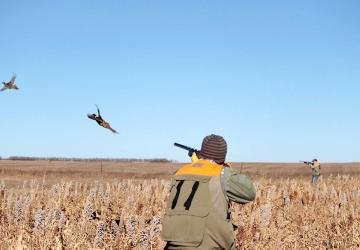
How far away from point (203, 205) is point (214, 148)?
0.60m

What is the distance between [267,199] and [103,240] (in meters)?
5.94

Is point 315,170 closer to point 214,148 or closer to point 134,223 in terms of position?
point 134,223

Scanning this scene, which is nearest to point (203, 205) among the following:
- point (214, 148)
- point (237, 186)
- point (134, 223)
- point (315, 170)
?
point (237, 186)

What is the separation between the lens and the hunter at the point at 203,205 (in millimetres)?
4574

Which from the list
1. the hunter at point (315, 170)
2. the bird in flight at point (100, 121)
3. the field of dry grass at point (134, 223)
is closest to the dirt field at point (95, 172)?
the hunter at point (315, 170)

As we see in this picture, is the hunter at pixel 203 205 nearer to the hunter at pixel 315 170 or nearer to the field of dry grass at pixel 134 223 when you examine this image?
the field of dry grass at pixel 134 223

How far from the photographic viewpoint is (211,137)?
4.96m

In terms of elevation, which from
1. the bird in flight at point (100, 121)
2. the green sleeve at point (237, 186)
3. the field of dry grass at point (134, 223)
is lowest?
the field of dry grass at point (134, 223)

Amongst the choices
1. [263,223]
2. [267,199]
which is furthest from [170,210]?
[267,199]

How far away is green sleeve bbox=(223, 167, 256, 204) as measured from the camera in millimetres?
4688

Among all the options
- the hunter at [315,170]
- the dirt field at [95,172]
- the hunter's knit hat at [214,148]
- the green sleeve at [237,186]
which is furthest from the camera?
the dirt field at [95,172]

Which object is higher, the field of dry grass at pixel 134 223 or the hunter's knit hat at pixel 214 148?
the hunter's knit hat at pixel 214 148

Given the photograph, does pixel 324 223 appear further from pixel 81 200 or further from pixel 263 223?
pixel 81 200

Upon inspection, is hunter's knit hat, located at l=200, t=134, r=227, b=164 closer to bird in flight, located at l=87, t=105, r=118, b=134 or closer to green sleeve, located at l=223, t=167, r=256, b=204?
green sleeve, located at l=223, t=167, r=256, b=204
